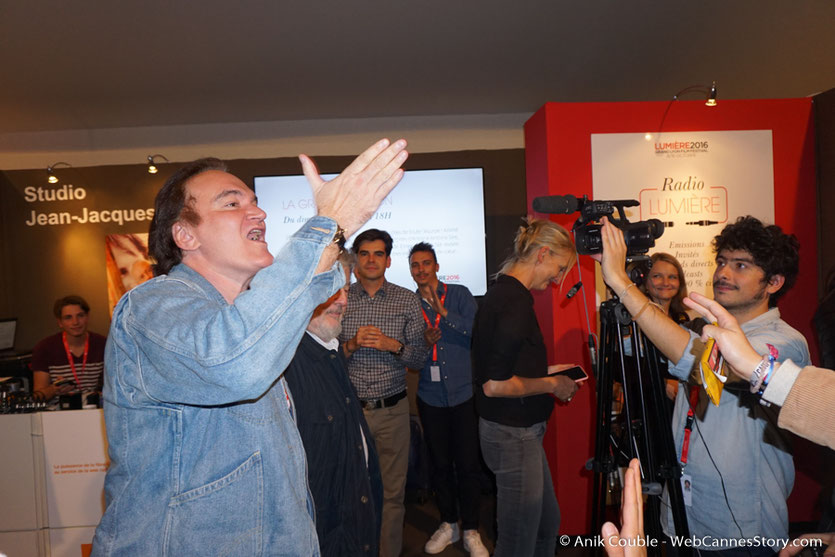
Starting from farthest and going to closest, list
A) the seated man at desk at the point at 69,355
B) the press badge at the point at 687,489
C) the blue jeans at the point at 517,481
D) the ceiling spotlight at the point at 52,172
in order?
the ceiling spotlight at the point at 52,172 → the seated man at desk at the point at 69,355 → the blue jeans at the point at 517,481 → the press badge at the point at 687,489

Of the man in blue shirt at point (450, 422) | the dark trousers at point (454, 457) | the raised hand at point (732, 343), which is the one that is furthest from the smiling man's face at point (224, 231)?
the dark trousers at point (454, 457)

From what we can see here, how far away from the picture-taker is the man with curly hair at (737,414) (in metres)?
1.71

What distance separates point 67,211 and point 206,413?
5.70 meters

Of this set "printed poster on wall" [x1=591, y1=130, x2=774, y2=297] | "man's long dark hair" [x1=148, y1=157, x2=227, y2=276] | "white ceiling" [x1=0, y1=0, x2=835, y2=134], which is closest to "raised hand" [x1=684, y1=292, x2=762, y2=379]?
"man's long dark hair" [x1=148, y1=157, x2=227, y2=276]

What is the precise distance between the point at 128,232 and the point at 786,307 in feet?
19.7

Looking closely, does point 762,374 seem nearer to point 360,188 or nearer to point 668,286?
point 360,188

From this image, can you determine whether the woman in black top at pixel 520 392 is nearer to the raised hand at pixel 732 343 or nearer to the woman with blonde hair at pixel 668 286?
the woman with blonde hair at pixel 668 286

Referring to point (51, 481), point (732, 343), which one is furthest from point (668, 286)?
point (51, 481)

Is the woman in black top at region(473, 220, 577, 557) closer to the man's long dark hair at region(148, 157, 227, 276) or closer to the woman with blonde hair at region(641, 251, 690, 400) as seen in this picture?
the woman with blonde hair at region(641, 251, 690, 400)

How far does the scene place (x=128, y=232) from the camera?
557cm

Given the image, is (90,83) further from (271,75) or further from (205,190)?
(205,190)

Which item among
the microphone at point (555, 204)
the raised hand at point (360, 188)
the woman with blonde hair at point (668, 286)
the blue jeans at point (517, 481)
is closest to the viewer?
the raised hand at point (360, 188)

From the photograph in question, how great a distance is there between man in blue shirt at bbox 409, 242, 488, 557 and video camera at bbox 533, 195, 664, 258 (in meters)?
1.75

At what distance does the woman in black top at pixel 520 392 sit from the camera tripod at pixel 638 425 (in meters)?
0.39
